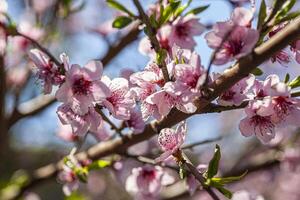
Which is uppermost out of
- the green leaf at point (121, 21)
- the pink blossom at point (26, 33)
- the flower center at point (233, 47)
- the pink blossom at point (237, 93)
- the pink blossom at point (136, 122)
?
the green leaf at point (121, 21)

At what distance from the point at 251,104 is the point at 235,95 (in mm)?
48

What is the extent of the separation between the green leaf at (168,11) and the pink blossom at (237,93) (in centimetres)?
27

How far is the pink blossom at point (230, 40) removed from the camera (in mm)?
1189

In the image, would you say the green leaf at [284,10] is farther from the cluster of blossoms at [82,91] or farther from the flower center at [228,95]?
the cluster of blossoms at [82,91]

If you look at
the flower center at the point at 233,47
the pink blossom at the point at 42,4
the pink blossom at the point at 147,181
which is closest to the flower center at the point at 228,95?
the flower center at the point at 233,47

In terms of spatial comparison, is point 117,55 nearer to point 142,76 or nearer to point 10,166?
point 142,76

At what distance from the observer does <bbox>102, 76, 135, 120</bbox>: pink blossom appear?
4.57 ft

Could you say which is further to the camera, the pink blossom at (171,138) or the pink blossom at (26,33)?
the pink blossom at (26,33)

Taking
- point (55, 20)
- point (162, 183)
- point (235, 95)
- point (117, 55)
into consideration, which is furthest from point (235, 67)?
point (55, 20)

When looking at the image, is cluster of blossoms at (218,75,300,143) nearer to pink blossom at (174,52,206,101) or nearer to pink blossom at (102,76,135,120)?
pink blossom at (174,52,206,101)

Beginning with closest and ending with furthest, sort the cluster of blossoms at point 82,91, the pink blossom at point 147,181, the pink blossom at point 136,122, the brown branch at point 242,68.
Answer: the brown branch at point 242,68
the cluster of blossoms at point 82,91
the pink blossom at point 136,122
the pink blossom at point 147,181

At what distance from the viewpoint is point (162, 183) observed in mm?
1893

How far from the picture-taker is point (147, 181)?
75.4 inches

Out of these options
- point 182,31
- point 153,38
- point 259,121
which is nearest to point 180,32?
point 182,31
